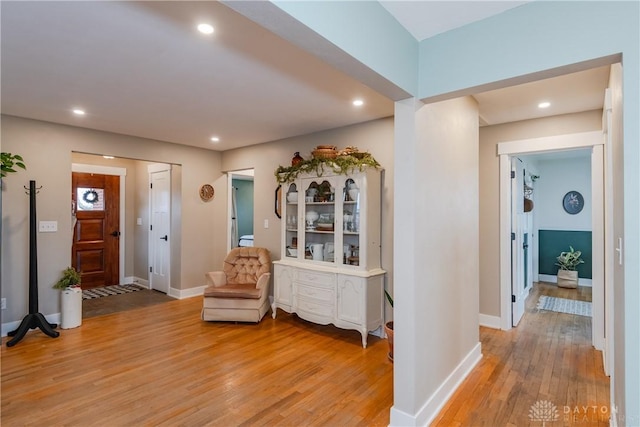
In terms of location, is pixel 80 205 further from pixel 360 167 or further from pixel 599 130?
pixel 599 130

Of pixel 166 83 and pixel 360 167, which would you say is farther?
pixel 360 167

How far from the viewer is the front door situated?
566 cm

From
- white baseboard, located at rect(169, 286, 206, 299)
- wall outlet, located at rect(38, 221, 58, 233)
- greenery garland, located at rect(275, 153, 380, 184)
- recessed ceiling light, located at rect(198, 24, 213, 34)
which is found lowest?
white baseboard, located at rect(169, 286, 206, 299)

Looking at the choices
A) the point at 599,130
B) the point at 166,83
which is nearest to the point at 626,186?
the point at 599,130

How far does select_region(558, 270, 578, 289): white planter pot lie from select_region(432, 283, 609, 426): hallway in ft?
7.52

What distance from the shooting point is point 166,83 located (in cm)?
271

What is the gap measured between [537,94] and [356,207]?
1.90 metres

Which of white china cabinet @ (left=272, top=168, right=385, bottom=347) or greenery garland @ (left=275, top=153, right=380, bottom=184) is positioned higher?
greenery garland @ (left=275, top=153, right=380, bottom=184)

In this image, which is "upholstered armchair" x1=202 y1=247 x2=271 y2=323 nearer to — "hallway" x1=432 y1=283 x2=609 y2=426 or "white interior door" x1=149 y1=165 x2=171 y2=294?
"white interior door" x1=149 y1=165 x2=171 y2=294

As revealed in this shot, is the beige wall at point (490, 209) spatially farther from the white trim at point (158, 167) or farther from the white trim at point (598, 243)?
the white trim at point (158, 167)

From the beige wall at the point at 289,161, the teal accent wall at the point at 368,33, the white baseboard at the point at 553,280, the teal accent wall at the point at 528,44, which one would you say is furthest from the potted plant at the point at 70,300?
the white baseboard at the point at 553,280

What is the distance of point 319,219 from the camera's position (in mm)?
3984

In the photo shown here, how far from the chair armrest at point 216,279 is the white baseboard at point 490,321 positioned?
319 cm

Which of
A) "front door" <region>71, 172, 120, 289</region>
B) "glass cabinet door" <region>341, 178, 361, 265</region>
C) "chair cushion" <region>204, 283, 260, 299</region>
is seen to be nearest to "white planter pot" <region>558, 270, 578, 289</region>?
"glass cabinet door" <region>341, 178, 361, 265</region>
